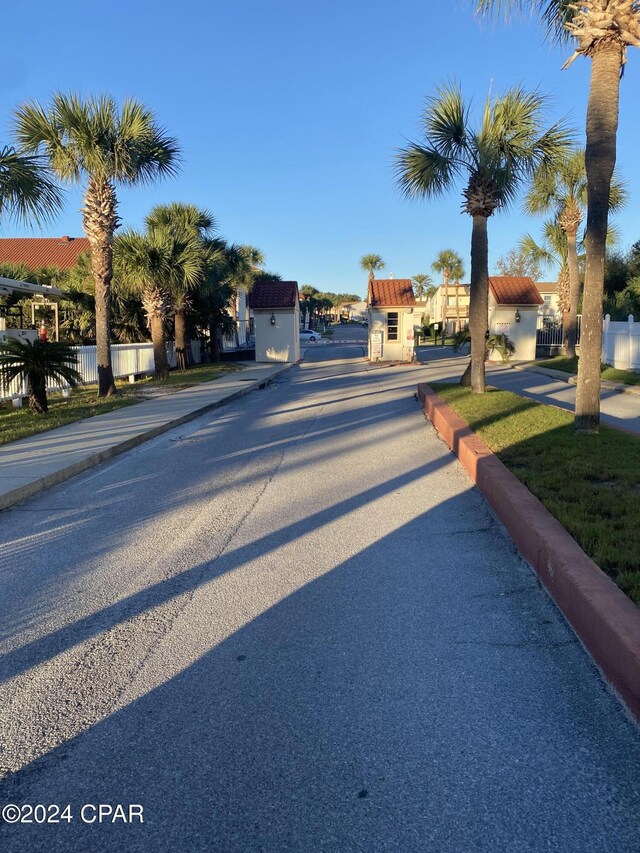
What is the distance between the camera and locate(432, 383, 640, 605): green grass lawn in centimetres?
487

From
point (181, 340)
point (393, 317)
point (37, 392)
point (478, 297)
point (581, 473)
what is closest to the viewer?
point (581, 473)

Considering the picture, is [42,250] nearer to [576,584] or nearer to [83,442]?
[83,442]

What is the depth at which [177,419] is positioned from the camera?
541 inches

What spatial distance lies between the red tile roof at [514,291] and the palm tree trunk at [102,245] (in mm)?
21955

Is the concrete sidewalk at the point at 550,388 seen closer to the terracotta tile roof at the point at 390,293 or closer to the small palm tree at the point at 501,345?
the small palm tree at the point at 501,345

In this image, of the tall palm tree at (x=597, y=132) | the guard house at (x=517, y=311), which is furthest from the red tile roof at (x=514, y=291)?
the tall palm tree at (x=597, y=132)

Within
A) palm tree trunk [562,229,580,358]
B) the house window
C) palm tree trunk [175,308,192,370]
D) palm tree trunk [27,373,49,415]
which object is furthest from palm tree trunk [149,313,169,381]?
palm tree trunk [562,229,580,358]

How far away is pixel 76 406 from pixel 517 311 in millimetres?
25199

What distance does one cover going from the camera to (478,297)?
16.7m

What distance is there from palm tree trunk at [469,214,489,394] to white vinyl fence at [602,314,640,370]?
8.62m

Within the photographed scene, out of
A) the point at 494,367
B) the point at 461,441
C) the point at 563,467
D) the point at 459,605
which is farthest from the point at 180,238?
the point at 459,605

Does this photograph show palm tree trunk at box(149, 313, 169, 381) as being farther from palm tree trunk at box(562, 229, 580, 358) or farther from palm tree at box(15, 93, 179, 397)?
palm tree trunk at box(562, 229, 580, 358)

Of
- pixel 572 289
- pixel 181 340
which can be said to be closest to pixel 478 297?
pixel 572 289

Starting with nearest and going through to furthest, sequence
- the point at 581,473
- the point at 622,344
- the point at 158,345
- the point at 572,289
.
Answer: the point at 581,473 < the point at 622,344 < the point at 158,345 < the point at 572,289
